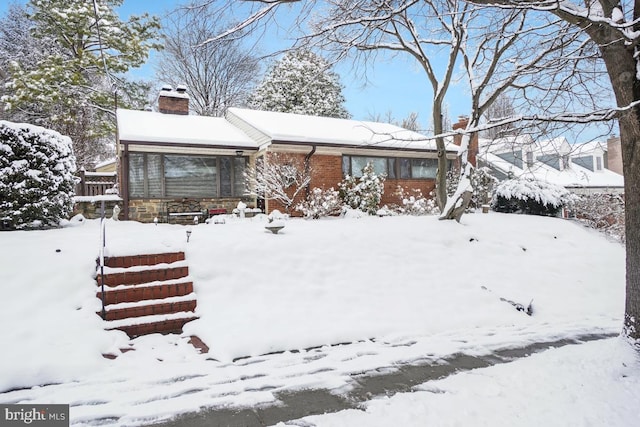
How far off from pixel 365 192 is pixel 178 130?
22.0 feet

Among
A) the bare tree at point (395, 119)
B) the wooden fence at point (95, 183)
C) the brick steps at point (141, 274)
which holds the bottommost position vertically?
the brick steps at point (141, 274)

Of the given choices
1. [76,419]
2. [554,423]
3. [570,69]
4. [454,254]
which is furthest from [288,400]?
[570,69]

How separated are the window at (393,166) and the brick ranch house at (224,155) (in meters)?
0.04

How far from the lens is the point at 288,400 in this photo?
2867mm

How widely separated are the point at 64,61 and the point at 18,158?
12.4 m

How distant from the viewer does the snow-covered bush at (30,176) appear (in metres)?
6.47

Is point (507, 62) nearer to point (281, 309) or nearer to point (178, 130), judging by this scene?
point (281, 309)

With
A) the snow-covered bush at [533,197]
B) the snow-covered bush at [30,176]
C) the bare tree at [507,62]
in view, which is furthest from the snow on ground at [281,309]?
the snow-covered bush at [533,197]

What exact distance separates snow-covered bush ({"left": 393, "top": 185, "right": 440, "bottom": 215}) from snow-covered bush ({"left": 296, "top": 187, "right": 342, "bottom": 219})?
263 cm

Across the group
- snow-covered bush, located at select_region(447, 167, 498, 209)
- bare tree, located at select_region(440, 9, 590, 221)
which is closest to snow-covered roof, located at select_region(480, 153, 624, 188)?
snow-covered bush, located at select_region(447, 167, 498, 209)

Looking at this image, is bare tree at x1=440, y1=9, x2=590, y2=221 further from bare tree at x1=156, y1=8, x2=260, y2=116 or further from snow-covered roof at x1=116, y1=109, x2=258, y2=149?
bare tree at x1=156, y1=8, x2=260, y2=116

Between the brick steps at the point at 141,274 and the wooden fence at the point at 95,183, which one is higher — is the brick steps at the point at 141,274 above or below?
below

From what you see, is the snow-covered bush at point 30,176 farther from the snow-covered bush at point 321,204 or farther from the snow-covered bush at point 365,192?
the snow-covered bush at point 365,192

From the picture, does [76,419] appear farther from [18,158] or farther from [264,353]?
[18,158]
